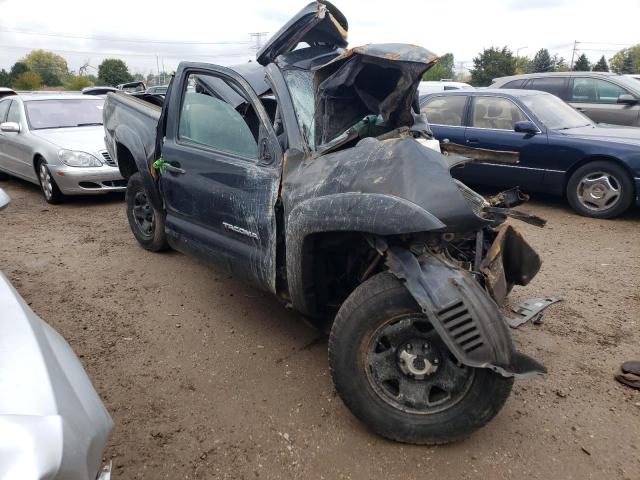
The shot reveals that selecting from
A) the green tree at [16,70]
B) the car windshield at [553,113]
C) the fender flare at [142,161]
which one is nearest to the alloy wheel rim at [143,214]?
the fender flare at [142,161]

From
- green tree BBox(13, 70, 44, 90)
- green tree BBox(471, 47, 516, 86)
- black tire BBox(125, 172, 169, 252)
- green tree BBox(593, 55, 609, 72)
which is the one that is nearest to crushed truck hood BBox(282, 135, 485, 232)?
black tire BBox(125, 172, 169, 252)

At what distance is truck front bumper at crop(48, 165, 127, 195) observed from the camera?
6828 millimetres

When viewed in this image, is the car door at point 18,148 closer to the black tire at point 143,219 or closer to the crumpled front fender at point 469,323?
the black tire at point 143,219

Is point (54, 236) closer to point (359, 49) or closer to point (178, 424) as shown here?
point (178, 424)

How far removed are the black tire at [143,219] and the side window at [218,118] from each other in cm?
126

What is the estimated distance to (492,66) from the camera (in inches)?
1268

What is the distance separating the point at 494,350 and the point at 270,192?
1.55 metres

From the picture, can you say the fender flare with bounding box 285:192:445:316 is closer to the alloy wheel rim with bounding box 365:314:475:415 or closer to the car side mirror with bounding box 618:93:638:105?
the alloy wheel rim with bounding box 365:314:475:415

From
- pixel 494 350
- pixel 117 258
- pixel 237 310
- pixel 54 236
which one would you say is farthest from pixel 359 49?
pixel 54 236

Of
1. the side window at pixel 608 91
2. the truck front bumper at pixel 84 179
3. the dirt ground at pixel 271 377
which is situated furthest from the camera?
the side window at pixel 608 91

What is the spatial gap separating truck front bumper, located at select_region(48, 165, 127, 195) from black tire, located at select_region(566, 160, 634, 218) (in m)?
5.98

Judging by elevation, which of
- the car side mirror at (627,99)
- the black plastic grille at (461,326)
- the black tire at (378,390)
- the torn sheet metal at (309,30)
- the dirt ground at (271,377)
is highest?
the torn sheet metal at (309,30)

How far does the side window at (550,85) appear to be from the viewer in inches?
363

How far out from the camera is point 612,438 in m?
2.54
